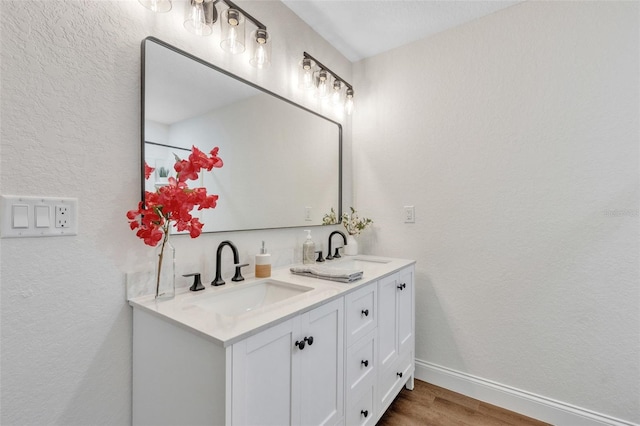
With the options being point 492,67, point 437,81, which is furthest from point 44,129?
point 492,67

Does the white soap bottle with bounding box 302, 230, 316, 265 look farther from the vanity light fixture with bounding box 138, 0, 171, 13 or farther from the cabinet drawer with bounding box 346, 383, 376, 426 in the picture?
the vanity light fixture with bounding box 138, 0, 171, 13

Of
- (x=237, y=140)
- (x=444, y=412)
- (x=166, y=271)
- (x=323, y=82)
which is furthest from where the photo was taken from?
(x=323, y=82)

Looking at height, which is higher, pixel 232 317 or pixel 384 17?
pixel 384 17

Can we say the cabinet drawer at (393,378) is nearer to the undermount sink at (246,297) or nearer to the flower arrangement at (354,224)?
the undermount sink at (246,297)

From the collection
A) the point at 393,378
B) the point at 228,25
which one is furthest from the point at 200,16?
the point at 393,378

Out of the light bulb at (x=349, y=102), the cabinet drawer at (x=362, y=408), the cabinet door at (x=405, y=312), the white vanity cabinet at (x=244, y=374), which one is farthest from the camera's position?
the light bulb at (x=349, y=102)

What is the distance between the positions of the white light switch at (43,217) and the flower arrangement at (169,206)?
21 cm

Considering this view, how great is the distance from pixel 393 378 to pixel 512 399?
0.75 m

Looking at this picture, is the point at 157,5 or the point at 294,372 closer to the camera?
the point at 294,372

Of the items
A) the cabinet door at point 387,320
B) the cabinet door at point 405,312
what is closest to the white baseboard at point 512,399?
the cabinet door at point 405,312

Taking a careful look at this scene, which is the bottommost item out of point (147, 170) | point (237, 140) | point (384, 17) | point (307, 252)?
point (307, 252)

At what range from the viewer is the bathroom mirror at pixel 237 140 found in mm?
1211

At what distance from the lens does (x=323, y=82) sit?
2.02 meters

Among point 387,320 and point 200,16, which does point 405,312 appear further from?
point 200,16
